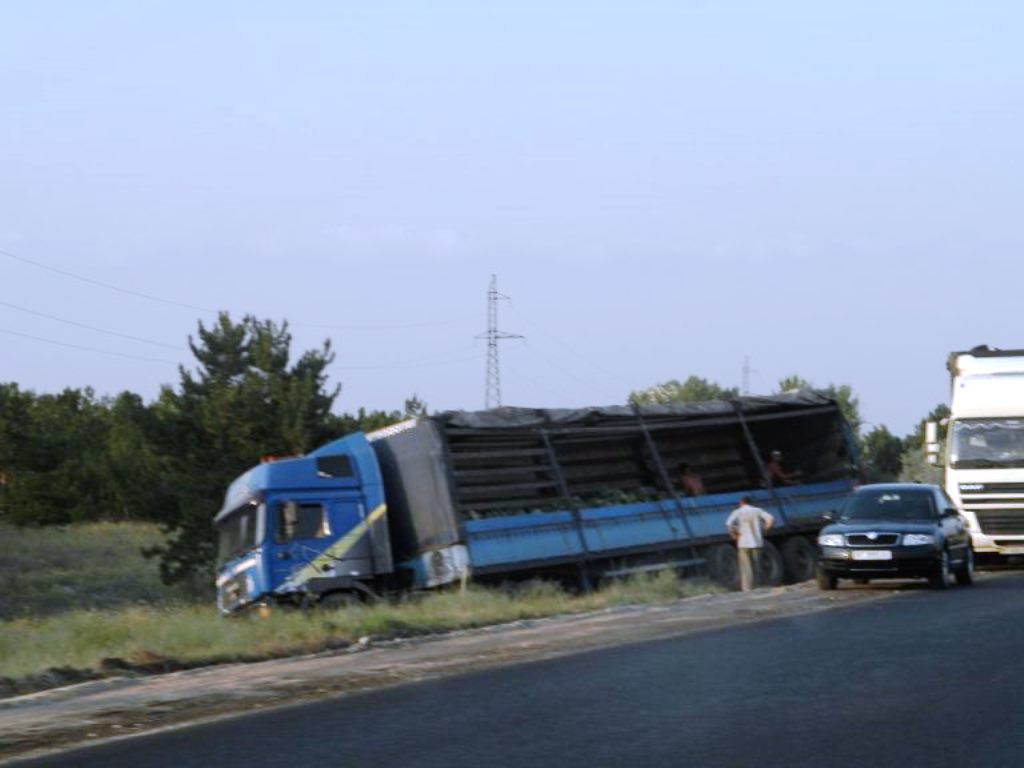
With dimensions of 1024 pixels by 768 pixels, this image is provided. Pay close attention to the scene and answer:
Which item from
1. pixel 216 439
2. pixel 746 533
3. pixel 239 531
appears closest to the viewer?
pixel 239 531

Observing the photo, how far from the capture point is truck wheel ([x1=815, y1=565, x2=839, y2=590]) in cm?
2391

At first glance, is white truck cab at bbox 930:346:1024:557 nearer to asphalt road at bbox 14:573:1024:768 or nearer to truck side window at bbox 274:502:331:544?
truck side window at bbox 274:502:331:544

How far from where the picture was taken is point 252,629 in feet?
62.0

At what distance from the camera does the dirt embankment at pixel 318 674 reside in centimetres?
1180

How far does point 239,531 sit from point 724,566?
28.4ft

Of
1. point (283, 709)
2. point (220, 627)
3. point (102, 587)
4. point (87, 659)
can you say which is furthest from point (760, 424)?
point (102, 587)

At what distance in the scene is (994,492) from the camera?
92.4 feet

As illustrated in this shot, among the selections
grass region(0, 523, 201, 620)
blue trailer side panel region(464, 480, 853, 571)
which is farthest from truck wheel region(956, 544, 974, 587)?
grass region(0, 523, 201, 620)

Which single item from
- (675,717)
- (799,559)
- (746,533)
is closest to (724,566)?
(799,559)

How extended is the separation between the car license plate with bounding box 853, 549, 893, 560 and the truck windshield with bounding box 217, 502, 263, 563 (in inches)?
337

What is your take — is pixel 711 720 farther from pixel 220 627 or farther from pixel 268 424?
pixel 268 424

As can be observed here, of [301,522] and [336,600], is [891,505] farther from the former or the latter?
[301,522]

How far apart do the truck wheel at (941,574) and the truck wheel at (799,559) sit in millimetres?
5744

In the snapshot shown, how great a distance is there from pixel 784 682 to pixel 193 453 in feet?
119
